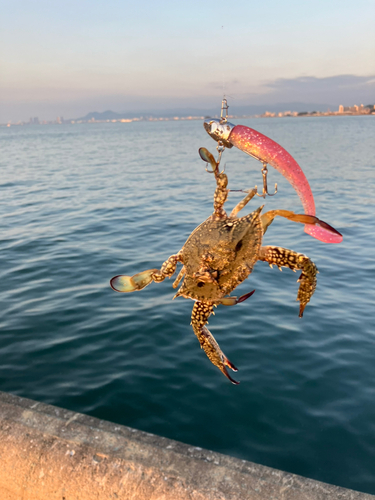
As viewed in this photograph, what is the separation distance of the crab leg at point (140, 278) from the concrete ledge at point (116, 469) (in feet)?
9.27

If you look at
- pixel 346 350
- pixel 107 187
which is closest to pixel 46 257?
pixel 346 350

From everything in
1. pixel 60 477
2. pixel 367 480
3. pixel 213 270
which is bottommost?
pixel 367 480

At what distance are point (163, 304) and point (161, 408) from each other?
12.7ft

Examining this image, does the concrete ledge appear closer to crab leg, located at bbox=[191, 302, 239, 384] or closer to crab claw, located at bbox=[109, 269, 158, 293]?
crab leg, located at bbox=[191, 302, 239, 384]

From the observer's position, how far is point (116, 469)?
15.3 feet

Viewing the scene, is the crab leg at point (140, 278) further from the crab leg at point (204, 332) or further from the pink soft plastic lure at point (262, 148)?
the pink soft plastic lure at point (262, 148)

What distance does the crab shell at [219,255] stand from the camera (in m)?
2.64

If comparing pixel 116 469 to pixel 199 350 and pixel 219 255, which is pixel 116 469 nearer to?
pixel 219 255

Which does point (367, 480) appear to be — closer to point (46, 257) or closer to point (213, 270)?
point (213, 270)

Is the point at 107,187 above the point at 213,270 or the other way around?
the other way around

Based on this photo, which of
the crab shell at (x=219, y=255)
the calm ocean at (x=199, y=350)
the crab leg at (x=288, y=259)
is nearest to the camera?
the crab shell at (x=219, y=255)

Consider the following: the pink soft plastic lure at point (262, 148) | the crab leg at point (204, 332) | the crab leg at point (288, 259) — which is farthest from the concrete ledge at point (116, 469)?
the pink soft plastic lure at point (262, 148)

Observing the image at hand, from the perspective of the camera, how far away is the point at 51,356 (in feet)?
27.2

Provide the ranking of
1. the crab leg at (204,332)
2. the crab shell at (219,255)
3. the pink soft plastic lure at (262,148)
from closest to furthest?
the pink soft plastic lure at (262,148), the crab shell at (219,255), the crab leg at (204,332)
